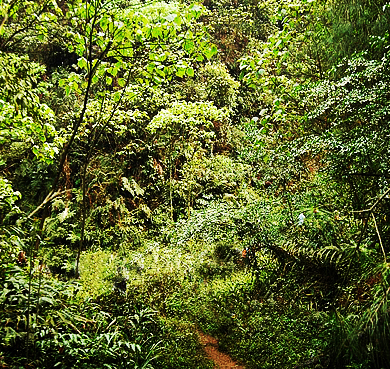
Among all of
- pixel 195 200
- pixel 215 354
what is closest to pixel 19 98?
pixel 215 354

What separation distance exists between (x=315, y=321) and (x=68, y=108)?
8357 millimetres

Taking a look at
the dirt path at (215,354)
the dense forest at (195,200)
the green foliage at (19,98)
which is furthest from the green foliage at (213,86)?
the dirt path at (215,354)

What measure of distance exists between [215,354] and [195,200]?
5.10m

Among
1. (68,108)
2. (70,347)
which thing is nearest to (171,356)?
(70,347)

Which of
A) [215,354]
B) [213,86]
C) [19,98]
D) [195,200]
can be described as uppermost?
[213,86]

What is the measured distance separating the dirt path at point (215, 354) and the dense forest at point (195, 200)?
0.10m

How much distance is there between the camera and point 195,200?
959cm

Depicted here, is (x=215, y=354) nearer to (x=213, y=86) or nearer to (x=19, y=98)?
(x=19, y=98)

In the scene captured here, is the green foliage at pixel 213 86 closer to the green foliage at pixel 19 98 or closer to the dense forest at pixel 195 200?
the dense forest at pixel 195 200

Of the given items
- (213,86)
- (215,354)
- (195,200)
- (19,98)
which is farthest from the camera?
(213,86)

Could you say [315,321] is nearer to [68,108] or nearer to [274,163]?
[274,163]

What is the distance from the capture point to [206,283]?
677cm

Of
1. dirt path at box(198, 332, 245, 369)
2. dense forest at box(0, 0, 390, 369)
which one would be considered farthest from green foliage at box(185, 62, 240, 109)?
dirt path at box(198, 332, 245, 369)

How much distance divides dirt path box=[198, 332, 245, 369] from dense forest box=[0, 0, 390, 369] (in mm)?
96
